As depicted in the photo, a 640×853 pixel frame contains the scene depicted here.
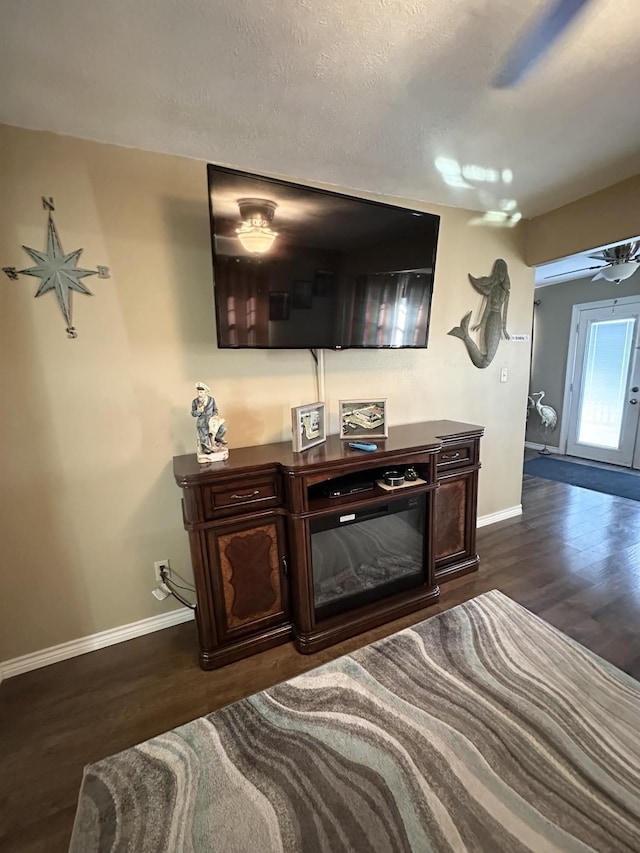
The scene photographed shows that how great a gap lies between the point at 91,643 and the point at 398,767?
159 cm

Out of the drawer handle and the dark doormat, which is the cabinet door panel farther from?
the dark doormat

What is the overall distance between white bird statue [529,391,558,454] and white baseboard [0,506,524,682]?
5.22 meters

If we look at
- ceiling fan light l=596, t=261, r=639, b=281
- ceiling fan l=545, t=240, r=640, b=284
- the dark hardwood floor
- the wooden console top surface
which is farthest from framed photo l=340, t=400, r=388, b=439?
ceiling fan light l=596, t=261, r=639, b=281

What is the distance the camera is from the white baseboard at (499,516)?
3026 mm

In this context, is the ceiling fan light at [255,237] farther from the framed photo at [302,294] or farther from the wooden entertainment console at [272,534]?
the wooden entertainment console at [272,534]

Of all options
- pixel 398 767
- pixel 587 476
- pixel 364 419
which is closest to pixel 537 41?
pixel 364 419

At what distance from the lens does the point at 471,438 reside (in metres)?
2.28

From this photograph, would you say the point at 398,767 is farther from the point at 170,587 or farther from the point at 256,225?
the point at 256,225

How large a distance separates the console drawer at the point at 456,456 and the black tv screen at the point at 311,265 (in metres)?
0.74

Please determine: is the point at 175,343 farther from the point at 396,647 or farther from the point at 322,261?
the point at 396,647

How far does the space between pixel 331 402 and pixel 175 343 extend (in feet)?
3.20

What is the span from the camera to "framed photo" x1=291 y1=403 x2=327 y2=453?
176 centimetres

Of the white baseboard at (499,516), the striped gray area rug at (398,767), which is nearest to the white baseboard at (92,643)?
the striped gray area rug at (398,767)

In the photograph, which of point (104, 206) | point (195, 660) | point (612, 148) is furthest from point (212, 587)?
point (612, 148)
